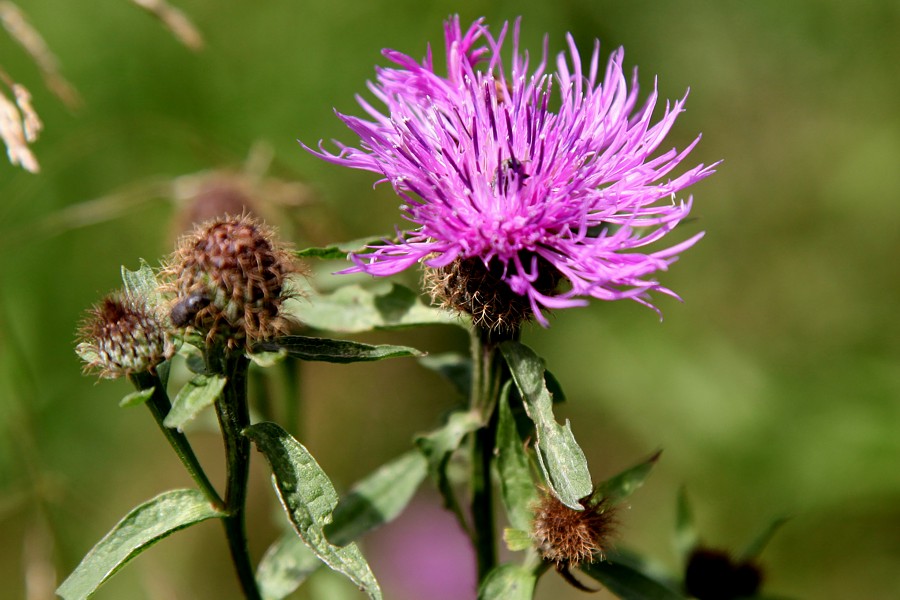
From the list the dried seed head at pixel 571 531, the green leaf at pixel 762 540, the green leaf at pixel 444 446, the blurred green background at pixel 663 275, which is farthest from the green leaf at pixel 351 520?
the blurred green background at pixel 663 275

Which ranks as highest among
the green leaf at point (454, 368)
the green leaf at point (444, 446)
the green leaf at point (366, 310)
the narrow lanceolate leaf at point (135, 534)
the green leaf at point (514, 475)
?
the green leaf at point (366, 310)

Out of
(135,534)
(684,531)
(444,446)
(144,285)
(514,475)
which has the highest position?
(144,285)

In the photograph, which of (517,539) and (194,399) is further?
(517,539)

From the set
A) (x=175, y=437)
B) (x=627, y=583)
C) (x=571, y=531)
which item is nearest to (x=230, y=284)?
(x=175, y=437)

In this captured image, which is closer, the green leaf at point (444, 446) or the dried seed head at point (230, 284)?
the dried seed head at point (230, 284)

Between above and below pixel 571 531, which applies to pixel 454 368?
above

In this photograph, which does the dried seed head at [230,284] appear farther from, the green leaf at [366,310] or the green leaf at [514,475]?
the green leaf at [514,475]

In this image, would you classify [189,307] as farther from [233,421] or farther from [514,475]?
[514,475]
